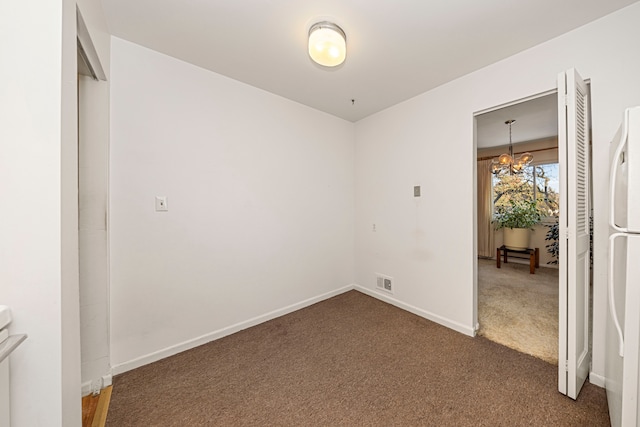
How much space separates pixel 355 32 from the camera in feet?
5.69

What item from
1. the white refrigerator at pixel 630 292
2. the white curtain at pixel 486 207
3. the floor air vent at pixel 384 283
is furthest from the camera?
the white curtain at pixel 486 207

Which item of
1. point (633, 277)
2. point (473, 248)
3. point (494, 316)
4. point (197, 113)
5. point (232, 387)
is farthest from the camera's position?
point (494, 316)

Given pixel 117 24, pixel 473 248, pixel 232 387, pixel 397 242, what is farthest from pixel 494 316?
pixel 117 24

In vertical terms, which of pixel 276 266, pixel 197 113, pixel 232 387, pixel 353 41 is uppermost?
pixel 353 41

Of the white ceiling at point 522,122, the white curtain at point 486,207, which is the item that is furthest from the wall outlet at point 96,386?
the white curtain at point 486,207

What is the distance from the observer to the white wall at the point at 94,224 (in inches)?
62.3

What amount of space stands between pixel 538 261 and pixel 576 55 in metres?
4.37

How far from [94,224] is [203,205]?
0.74m

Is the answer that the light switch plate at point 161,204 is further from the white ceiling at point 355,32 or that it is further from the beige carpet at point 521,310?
the beige carpet at point 521,310

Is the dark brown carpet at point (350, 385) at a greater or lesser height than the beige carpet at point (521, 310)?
lesser

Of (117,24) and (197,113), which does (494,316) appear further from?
(117,24)

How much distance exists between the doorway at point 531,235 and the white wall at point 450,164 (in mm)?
229

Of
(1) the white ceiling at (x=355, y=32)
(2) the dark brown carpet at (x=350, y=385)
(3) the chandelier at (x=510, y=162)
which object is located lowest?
(2) the dark brown carpet at (x=350, y=385)

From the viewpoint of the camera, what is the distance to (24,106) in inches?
33.1
